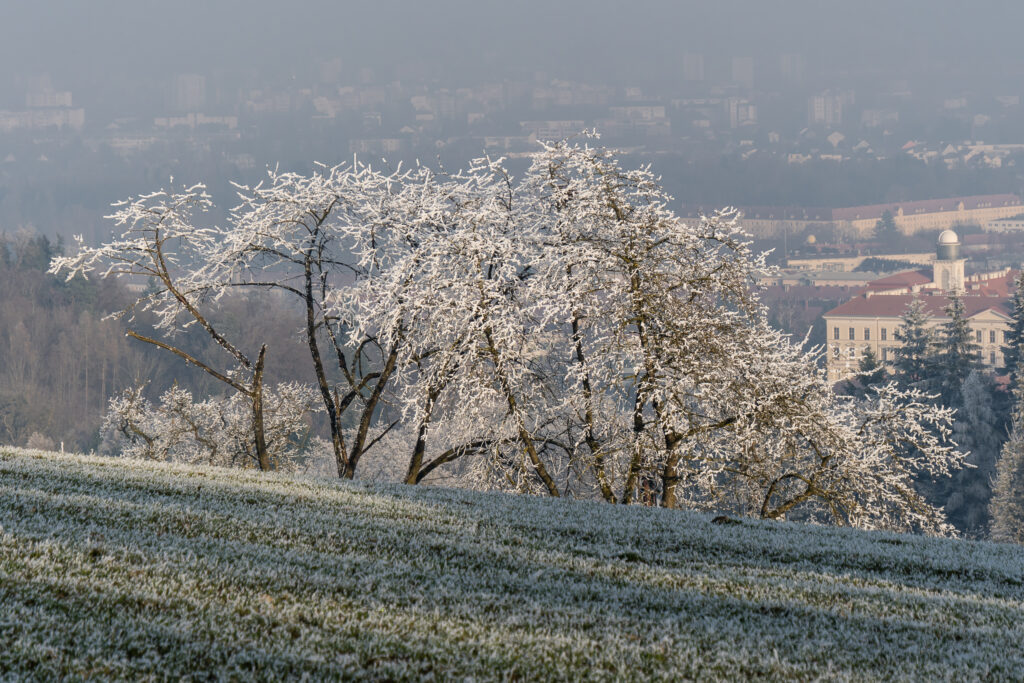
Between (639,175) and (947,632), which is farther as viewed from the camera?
(639,175)

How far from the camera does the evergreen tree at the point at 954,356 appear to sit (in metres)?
84.1

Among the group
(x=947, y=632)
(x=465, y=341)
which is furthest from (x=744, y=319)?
(x=947, y=632)

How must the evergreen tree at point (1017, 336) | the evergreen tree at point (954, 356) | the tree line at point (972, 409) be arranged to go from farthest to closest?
1. the evergreen tree at point (954, 356)
2. the evergreen tree at point (1017, 336)
3. the tree line at point (972, 409)

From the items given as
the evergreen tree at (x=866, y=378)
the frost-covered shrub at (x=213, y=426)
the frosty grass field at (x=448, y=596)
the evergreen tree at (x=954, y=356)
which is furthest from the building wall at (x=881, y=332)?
the frosty grass field at (x=448, y=596)

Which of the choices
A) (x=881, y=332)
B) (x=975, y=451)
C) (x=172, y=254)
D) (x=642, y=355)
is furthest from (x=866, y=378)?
(x=881, y=332)

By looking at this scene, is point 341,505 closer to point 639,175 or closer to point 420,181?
point 639,175

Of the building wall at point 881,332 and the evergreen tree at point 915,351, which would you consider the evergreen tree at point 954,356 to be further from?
the building wall at point 881,332

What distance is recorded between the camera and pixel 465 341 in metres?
22.7

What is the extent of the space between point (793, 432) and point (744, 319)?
9.78ft

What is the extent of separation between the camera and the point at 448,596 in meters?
7.70

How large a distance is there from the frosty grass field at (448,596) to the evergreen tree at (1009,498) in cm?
5230

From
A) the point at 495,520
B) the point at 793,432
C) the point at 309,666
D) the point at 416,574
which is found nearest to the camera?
the point at 309,666

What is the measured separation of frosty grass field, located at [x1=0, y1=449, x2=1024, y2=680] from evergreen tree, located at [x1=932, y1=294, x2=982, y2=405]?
78251mm

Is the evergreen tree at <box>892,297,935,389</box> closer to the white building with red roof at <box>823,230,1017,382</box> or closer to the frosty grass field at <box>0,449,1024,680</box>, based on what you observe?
the white building with red roof at <box>823,230,1017,382</box>
